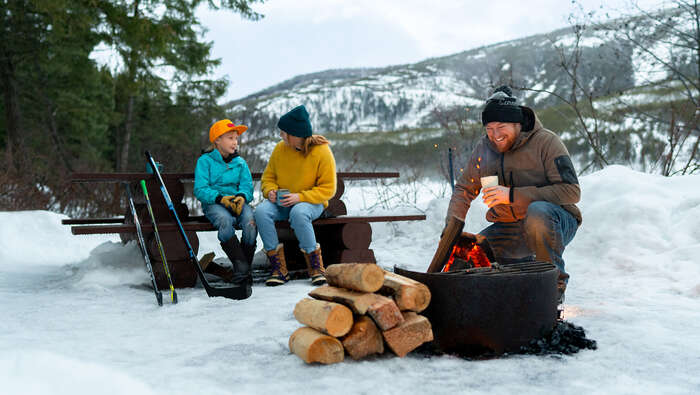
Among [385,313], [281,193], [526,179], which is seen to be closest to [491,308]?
[385,313]

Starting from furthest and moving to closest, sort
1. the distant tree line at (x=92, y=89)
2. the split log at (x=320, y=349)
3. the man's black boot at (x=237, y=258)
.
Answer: the distant tree line at (x=92, y=89) < the man's black boot at (x=237, y=258) < the split log at (x=320, y=349)

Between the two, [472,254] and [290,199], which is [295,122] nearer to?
[290,199]

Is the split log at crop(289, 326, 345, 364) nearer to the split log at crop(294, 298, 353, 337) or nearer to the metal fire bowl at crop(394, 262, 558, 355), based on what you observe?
the split log at crop(294, 298, 353, 337)

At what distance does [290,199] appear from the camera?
4395 millimetres

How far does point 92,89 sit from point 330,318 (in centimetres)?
1560

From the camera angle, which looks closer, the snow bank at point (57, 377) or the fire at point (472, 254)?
the snow bank at point (57, 377)

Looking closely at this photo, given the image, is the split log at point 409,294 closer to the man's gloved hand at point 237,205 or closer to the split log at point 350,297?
the split log at point 350,297

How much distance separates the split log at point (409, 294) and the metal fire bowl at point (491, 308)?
0.27 feet

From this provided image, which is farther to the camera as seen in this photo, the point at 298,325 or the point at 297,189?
the point at 297,189

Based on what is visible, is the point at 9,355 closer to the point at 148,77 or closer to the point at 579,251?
the point at 579,251

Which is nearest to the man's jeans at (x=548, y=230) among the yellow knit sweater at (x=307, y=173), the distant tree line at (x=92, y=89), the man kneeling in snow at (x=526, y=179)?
the man kneeling in snow at (x=526, y=179)

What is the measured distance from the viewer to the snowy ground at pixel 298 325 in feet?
6.53

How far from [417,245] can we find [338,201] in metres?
1.56

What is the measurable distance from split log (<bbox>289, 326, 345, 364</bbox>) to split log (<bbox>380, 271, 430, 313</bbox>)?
335 mm
